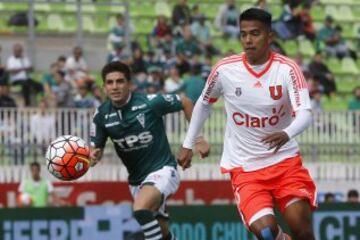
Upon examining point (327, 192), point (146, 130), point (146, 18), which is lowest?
point (327, 192)

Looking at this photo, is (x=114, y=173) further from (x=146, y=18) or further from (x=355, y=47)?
(x=355, y=47)

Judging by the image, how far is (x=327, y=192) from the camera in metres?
20.2

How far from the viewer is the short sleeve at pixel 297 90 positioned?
10586mm

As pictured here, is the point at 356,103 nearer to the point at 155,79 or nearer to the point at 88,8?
the point at 155,79

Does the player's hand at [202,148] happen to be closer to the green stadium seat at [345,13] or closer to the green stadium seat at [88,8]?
the green stadium seat at [88,8]

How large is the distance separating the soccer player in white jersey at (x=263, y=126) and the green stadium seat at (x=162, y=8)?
589 inches

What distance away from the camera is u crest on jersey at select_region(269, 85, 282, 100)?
426 inches

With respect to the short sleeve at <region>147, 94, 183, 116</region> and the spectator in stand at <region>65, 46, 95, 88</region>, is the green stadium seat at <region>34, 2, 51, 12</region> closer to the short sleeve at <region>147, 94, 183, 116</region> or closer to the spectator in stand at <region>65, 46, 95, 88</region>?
the spectator in stand at <region>65, 46, 95, 88</region>

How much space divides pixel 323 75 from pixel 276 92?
45.0ft

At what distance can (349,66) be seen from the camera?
26.3 meters

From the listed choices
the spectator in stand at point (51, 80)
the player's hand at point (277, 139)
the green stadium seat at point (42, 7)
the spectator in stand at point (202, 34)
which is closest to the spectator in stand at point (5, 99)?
the spectator in stand at point (51, 80)

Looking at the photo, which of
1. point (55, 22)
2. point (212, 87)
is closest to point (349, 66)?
point (55, 22)

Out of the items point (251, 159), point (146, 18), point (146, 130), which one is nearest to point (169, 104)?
point (146, 130)

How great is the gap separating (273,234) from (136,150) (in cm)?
329
